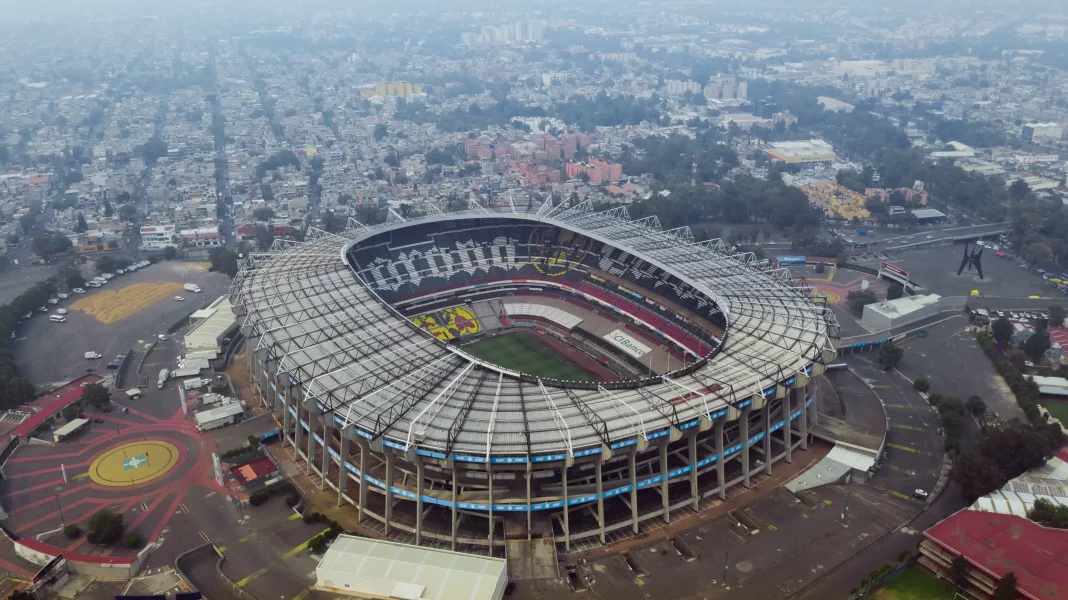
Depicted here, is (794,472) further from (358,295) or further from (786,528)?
(358,295)

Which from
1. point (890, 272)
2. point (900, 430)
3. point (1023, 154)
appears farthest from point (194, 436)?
point (1023, 154)

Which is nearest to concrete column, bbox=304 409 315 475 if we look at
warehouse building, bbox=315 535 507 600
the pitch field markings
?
the pitch field markings

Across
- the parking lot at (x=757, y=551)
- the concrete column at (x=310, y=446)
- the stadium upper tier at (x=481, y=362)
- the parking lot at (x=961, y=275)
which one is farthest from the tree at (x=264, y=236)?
the parking lot at (x=961, y=275)

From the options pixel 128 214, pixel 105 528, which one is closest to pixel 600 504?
pixel 105 528

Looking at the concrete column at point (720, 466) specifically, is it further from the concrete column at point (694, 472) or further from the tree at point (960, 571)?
the tree at point (960, 571)

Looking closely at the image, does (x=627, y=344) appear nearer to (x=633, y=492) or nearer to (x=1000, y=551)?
(x=633, y=492)

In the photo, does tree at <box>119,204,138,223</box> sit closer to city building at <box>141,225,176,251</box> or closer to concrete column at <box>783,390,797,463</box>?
city building at <box>141,225,176,251</box>
